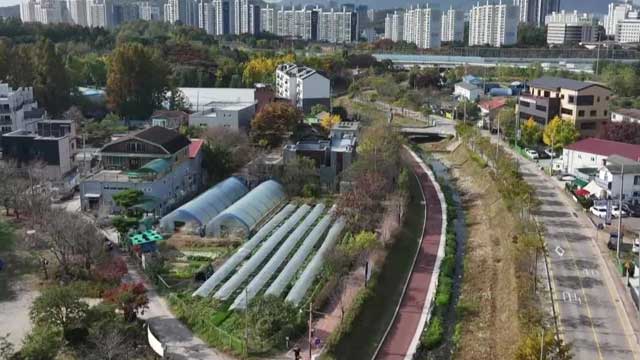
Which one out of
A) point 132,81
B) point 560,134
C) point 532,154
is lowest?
point 532,154

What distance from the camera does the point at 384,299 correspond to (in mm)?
11109

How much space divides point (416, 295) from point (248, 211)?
15.4 feet

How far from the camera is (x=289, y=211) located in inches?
611

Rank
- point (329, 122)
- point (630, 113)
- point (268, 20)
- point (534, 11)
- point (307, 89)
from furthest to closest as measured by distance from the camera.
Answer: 1. point (534, 11)
2. point (268, 20)
3. point (307, 89)
4. point (329, 122)
5. point (630, 113)

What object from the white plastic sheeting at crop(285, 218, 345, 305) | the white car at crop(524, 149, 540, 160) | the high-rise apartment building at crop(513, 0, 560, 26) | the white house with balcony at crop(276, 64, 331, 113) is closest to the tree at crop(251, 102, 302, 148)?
the white plastic sheeting at crop(285, 218, 345, 305)

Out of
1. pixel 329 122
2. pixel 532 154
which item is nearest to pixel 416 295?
pixel 532 154

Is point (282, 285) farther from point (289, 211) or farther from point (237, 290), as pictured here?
point (289, 211)

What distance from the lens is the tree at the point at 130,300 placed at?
9.52 meters

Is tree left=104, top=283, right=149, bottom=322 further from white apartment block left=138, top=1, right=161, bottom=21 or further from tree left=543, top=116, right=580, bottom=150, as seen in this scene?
white apartment block left=138, top=1, right=161, bottom=21

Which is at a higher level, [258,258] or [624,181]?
[624,181]

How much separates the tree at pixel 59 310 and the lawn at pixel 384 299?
3.46 metres

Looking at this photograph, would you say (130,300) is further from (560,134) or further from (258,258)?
(560,134)

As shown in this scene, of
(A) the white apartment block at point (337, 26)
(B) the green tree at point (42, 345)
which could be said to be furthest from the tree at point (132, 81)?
(A) the white apartment block at point (337, 26)

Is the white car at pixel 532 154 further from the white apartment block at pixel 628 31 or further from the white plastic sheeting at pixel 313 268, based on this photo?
the white apartment block at pixel 628 31
